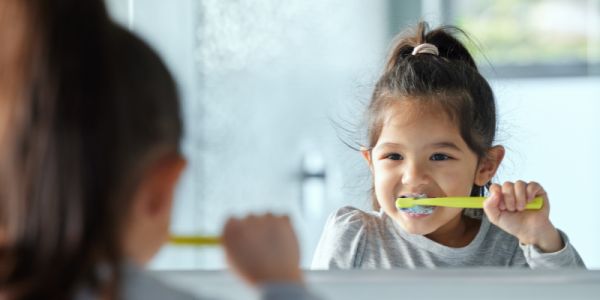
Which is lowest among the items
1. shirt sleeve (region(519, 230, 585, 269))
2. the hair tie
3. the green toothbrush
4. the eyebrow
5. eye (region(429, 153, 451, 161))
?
shirt sleeve (region(519, 230, 585, 269))

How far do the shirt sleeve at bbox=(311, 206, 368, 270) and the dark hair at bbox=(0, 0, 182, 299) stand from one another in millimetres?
515

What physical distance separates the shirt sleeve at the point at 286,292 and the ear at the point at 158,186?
0.08 metres

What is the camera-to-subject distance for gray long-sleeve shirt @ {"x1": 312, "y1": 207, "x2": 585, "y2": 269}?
1.06m

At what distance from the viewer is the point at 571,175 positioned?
231 cm

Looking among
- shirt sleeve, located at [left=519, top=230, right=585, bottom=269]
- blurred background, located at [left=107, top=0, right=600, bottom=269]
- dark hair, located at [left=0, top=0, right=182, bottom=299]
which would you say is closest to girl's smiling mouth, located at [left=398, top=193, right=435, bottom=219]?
shirt sleeve, located at [left=519, top=230, right=585, bottom=269]

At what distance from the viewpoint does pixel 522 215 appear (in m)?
1.00

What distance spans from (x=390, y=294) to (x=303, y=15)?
4.63 feet

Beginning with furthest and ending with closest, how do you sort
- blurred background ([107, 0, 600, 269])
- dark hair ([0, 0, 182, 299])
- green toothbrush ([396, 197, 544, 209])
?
1. blurred background ([107, 0, 600, 269])
2. green toothbrush ([396, 197, 544, 209])
3. dark hair ([0, 0, 182, 299])

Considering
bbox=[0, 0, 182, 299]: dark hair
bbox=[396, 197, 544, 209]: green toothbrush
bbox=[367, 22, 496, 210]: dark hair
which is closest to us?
bbox=[0, 0, 182, 299]: dark hair

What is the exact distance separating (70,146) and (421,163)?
0.52 metres

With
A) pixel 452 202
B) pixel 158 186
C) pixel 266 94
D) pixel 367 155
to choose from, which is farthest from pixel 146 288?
pixel 266 94

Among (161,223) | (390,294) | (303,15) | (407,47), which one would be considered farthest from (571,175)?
(161,223)

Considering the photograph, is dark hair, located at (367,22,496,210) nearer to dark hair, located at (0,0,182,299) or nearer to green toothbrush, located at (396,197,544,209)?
green toothbrush, located at (396,197,544,209)

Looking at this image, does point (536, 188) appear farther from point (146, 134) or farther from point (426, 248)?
point (146, 134)
